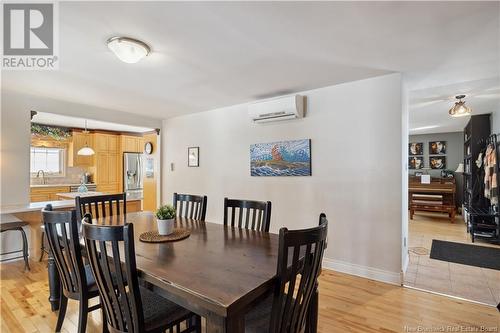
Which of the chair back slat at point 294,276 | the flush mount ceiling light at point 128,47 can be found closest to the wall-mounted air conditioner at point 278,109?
the flush mount ceiling light at point 128,47

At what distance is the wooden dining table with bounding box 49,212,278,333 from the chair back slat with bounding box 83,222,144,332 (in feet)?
0.33

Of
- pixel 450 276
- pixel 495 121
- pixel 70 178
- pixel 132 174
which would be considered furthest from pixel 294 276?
pixel 70 178

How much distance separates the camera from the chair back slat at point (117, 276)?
4.07 feet

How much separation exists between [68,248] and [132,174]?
18.6 ft

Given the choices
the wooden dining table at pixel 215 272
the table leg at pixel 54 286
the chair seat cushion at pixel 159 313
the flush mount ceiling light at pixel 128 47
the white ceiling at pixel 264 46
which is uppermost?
the white ceiling at pixel 264 46

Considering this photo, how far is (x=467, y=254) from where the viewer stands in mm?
3670

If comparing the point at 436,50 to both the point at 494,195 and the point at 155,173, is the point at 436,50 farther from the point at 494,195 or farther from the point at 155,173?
the point at 155,173

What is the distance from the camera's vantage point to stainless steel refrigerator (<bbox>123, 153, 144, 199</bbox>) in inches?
269

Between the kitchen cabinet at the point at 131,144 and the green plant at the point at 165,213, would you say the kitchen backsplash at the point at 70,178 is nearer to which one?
the kitchen cabinet at the point at 131,144

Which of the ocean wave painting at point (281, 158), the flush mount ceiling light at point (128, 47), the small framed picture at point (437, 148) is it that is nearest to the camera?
the flush mount ceiling light at point (128, 47)

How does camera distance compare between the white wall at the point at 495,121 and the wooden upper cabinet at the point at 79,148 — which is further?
the wooden upper cabinet at the point at 79,148

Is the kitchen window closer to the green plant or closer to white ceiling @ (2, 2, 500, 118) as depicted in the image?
white ceiling @ (2, 2, 500, 118)

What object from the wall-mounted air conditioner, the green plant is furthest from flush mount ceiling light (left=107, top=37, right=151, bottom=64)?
the wall-mounted air conditioner

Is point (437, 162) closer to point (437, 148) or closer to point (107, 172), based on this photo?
Result: point (437, 148)
